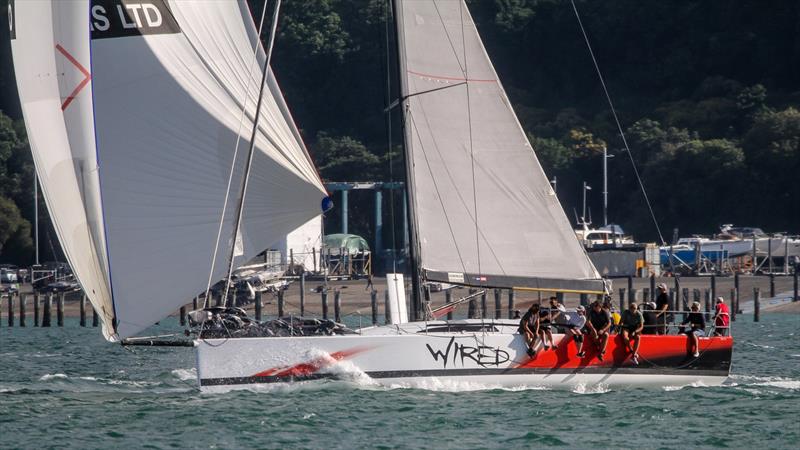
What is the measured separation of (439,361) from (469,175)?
3498mm

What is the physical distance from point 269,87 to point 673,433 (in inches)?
323

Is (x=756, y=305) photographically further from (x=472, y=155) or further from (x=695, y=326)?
(x=472, y=155)

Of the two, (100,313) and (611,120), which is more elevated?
(611,120)

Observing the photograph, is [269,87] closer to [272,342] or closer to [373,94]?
[272,342]

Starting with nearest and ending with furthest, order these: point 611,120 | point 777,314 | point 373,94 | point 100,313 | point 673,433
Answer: point 673,433 → point 100,313 → point 777,314 → point 611,120 → point 373,94

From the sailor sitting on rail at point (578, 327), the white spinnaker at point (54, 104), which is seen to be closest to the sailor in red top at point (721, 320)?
the sailor sitting on rail at point (578, 327)

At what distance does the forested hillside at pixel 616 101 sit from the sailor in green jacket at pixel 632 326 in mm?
48928

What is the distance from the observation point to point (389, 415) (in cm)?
2205

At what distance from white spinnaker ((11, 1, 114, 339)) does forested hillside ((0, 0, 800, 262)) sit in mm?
53320

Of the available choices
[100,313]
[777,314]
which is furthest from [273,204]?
[777,314]

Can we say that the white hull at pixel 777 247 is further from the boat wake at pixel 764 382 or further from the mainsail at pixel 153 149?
the mainsail at pixel 153 149

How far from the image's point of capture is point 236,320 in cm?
2334

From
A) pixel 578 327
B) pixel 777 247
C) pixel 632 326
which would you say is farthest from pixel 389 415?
pixel 777 247

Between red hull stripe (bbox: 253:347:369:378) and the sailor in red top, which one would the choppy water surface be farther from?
the sailor in red top
